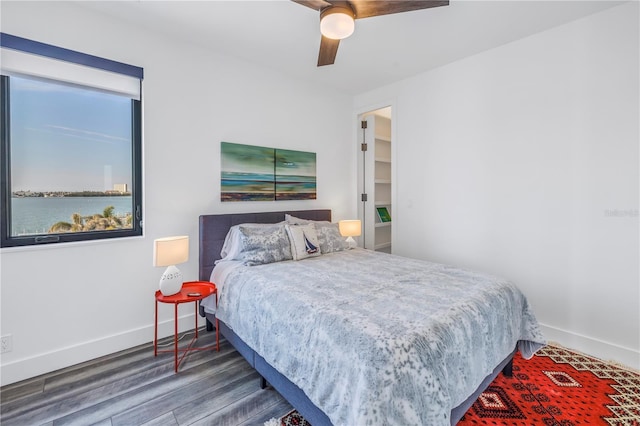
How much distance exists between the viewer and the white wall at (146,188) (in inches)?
84.1

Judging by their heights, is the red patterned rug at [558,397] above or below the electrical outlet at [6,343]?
below

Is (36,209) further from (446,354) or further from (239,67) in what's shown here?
(446,354)

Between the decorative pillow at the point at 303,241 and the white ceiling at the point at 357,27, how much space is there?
183 centimetres

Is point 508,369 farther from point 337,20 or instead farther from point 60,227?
point 60,227

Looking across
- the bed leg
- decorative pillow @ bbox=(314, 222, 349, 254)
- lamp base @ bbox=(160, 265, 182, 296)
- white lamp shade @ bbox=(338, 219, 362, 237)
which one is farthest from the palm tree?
the bed leg

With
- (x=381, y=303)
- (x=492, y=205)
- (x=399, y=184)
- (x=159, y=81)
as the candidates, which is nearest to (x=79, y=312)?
(x=159, y=81)

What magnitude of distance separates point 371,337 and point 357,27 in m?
2.54

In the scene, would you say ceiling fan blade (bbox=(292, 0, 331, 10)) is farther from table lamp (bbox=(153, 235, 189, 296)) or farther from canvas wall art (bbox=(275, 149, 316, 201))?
table lamp (bbox=(153, 235, 189, 296))

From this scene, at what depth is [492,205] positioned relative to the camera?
10.00 ft

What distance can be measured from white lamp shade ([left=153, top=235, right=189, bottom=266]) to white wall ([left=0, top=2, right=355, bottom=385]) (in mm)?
451

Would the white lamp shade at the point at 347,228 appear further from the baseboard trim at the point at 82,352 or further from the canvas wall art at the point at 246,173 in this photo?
the baseboard trim at the point at 82,352

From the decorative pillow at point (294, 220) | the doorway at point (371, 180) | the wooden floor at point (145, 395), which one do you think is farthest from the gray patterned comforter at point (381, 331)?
the doorway at point (371, 180)

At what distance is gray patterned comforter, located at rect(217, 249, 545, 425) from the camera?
121cm

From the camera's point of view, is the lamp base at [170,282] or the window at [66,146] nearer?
the window at [66,146]
